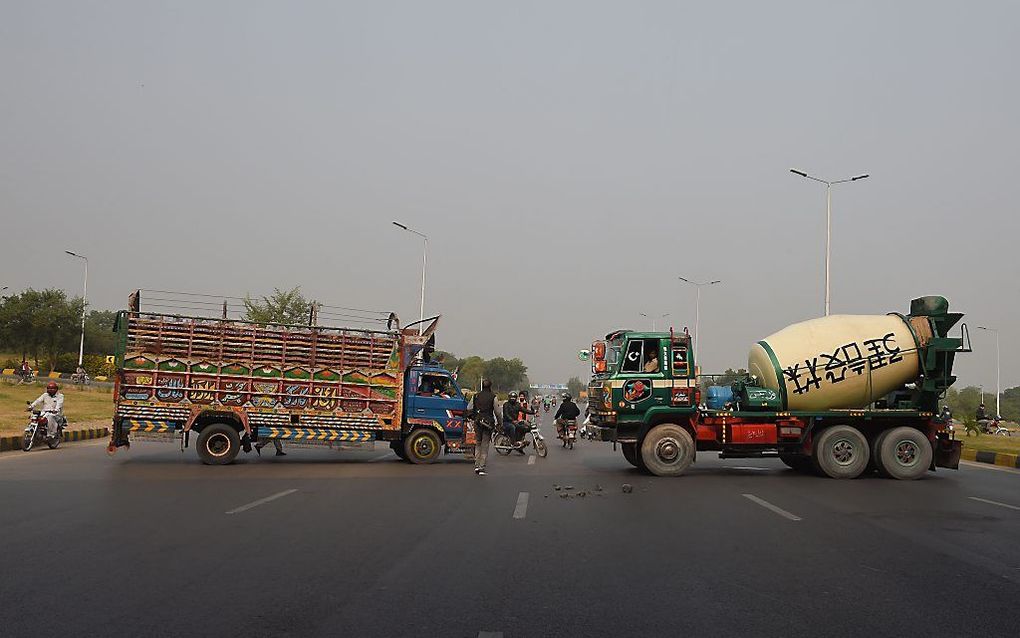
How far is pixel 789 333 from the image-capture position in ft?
57.3

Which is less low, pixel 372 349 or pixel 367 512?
pixel 372 349

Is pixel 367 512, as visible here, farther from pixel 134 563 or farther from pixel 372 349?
pixel 372 349

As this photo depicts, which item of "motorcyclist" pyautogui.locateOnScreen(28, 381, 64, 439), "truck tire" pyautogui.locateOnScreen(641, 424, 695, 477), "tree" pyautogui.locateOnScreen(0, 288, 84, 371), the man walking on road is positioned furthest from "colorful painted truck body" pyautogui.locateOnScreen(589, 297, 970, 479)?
"tree" pyautogui.locateOnScreen(0, 288, 84, 371)

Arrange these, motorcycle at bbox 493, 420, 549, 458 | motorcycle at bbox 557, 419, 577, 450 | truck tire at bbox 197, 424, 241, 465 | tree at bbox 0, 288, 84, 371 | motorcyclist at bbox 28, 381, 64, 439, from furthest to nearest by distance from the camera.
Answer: tree at bbox 0, 288, 84, 371
motorcycle at bbox 557, 419, 577, 450
motorcycle at bbox 493, 420, 549, 458
motorcyclist at bbox 28, 381, 64, 439
truck tire at bbox 197, 424, 241, 465

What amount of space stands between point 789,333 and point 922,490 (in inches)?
166

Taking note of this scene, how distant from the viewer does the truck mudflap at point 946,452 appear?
1672 centimetres

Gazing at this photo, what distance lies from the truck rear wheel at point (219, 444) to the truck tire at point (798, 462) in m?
11.8

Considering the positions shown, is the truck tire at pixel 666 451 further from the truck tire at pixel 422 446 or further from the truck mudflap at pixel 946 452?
the truck mudflap at pixel 946 452

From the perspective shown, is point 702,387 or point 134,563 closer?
point 134,563

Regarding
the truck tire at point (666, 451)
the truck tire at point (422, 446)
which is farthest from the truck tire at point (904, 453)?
the truck tire at point (422, 446)

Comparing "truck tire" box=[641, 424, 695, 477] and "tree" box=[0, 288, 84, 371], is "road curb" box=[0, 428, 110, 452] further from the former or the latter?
"tree" box=[0, 288, 84, 371]

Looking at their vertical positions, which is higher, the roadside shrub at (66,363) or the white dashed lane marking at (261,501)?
the roadside shrub at (66,363)

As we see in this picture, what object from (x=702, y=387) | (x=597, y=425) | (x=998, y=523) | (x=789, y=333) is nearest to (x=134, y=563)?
(x=998, y=523)

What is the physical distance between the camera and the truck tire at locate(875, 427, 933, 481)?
16453 millimetres
